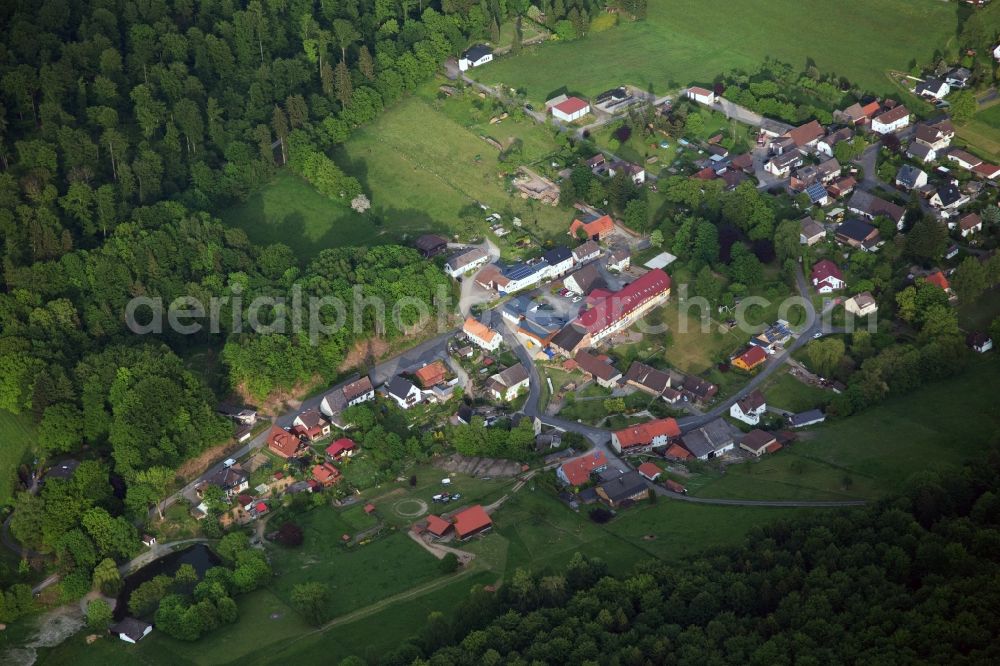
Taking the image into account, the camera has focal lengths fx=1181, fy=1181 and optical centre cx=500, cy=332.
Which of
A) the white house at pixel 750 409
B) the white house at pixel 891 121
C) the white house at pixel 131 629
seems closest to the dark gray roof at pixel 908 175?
the white house at pixel 891 121

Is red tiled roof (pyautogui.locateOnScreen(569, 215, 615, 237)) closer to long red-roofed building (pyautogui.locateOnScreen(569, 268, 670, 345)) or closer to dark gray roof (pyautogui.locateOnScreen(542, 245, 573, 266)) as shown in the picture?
dark gray roof (pyautogui.locateOnScreen(542, 245, 573, 266))

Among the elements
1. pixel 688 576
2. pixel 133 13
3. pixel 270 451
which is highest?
pixel 133 13

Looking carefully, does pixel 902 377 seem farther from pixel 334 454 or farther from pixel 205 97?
pixel 205 97

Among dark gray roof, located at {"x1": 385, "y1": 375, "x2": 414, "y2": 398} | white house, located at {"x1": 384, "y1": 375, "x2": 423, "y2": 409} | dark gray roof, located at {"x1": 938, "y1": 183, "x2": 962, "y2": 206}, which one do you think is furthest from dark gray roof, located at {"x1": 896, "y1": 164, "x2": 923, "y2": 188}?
dark gray roof, located at {"x1": 385, "y1": 375, "x2": 414, "y2": 398}

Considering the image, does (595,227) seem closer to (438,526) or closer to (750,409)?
(750,409)

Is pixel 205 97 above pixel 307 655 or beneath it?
above

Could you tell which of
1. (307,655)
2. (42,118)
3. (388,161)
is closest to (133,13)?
(42,118)

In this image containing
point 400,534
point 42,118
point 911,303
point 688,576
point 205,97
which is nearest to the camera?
point 688,576
